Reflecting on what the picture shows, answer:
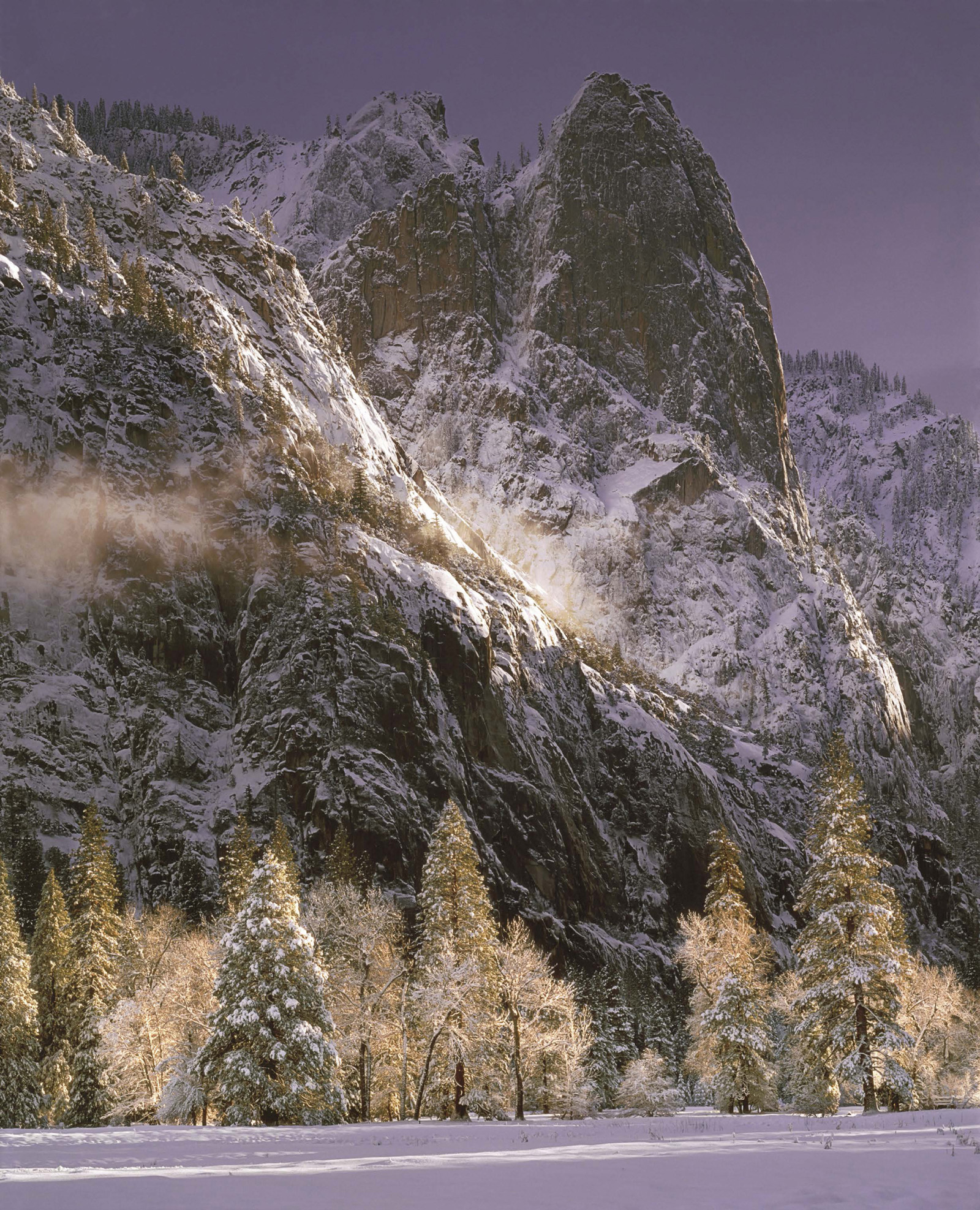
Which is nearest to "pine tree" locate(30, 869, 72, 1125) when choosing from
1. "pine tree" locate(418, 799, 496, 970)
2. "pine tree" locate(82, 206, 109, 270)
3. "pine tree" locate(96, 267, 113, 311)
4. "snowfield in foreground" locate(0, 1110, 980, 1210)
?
"pine tree" locate(418, 799, 496, 970)

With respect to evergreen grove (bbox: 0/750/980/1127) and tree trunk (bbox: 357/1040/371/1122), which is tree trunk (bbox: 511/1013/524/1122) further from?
tree trunk (bbox: 357/1040/371/1122)

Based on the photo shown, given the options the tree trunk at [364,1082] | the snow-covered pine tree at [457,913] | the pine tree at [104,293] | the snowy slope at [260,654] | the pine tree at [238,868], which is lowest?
the tree trunk at [364,1082]

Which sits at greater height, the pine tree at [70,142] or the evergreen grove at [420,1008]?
the pine tree at [70,142]

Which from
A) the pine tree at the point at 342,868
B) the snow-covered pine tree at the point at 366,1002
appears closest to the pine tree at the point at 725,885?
the snow-covered pine tree at the point at 366,1002

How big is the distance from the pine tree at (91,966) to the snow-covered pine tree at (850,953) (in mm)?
30942

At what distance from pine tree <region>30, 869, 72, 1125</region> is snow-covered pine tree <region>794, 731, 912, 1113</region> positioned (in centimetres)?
3549

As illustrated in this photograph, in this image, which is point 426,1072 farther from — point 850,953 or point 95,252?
point 95,252

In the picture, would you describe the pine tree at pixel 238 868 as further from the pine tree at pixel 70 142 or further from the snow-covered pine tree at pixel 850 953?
the pine tree at pixel 70 142

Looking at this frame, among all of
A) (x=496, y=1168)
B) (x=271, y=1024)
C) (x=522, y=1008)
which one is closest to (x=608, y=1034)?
(x=522, y=1008)

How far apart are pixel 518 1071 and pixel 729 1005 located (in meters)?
9.48

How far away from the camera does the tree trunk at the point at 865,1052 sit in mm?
32781

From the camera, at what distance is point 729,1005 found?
47.0 m

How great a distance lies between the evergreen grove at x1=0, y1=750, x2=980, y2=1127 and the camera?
35125 millimetres

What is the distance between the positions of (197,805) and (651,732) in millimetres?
67318
